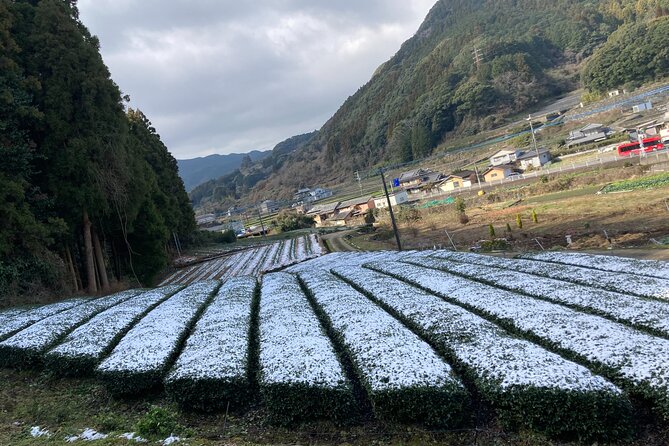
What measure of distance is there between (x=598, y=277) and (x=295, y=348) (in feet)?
30.7

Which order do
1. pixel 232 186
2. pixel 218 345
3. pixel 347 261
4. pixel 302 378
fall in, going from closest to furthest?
pixel 302 378 < pixel 218 345 < pixel 347 261 < pixel 232 186

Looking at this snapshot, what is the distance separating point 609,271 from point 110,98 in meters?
22.0

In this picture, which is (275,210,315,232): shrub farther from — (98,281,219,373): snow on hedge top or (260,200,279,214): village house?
(98,281,219,373): snow on hedge top

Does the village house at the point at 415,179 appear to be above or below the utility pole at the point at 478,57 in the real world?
below

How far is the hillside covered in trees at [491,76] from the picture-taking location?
8156 centimetres

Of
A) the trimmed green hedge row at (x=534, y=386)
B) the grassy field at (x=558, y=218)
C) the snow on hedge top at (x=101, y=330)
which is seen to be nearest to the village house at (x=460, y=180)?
the grassy field at (x=558, y=218)

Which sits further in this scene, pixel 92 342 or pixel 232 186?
pixel 232 186

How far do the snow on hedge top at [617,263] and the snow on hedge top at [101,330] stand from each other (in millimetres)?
14737

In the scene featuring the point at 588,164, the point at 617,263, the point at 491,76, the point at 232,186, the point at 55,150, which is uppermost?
the point at 491,76

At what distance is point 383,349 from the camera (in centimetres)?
783

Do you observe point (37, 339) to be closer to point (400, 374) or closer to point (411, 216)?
point (400, 374)

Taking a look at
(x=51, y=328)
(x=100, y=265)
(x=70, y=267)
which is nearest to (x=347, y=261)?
(x=100, y=265)

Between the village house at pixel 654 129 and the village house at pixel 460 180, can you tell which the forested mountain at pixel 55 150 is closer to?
the village house at pixel 460 180

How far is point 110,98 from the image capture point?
1956 centimetres
